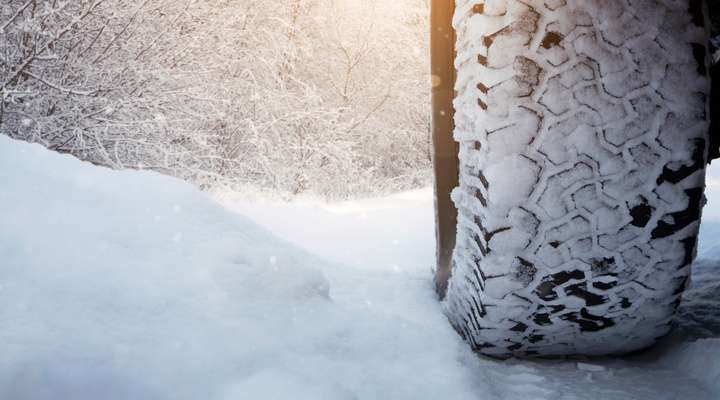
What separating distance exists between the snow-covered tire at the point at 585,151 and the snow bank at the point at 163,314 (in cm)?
25

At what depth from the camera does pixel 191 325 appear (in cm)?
73

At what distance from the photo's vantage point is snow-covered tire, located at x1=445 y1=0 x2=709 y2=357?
0.89 metres

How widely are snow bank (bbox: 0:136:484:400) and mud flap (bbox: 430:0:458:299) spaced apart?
1.59 ft

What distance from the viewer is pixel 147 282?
2.52 feet

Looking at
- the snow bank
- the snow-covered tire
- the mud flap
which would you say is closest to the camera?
the snow bank

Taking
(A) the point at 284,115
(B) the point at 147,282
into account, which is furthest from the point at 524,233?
(A) the point at 284,115

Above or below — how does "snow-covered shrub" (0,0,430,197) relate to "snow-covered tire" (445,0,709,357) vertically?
below

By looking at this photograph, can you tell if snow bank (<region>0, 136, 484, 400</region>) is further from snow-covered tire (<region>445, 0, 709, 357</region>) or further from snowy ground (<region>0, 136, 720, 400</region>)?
snow-covered tire (<region>445, 0, 709, 357</region>)

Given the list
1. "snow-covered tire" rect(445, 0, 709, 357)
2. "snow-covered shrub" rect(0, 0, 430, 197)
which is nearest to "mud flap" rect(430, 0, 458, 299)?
"snow-covered tire" rect(445, 0, 709, 357)

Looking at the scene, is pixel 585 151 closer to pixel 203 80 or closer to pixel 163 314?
pixel 163 314

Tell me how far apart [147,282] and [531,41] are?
0.79m

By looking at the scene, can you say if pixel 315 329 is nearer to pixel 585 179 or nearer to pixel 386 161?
pixel 585 179

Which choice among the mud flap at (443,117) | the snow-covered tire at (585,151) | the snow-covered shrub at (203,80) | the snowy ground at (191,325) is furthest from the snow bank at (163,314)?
the snow-covered shrub at (203,80)

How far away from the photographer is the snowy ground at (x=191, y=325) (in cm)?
62
